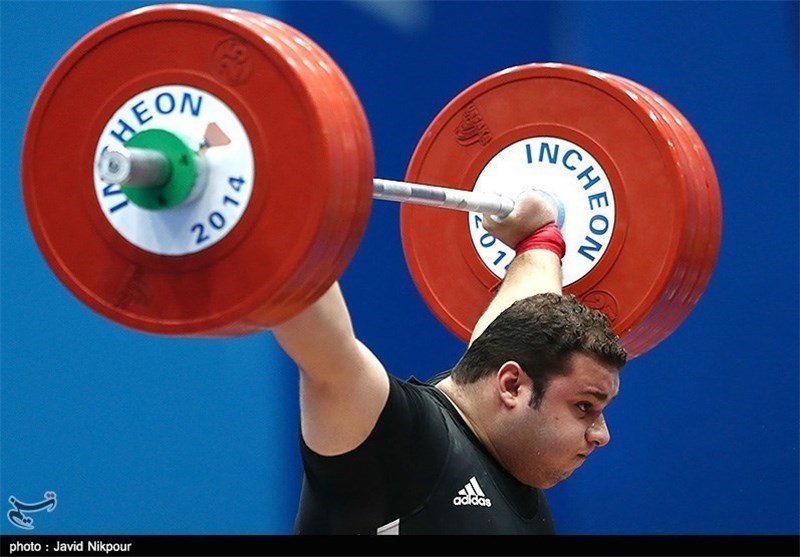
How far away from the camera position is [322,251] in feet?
4.29

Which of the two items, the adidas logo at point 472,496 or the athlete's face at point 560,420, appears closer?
the adidas logo at point 472,496

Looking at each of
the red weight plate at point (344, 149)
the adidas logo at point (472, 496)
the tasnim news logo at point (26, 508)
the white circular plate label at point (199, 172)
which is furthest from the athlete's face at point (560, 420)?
the tasnim news logo at point (26, 508)

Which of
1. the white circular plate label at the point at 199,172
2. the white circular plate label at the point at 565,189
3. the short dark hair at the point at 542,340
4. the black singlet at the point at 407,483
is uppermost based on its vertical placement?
the white circular plate label at the point at 565,189

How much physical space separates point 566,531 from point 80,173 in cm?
211

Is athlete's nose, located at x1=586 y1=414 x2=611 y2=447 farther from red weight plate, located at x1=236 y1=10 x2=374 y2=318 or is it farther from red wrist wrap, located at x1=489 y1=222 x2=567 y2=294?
red weight plate, located at x1=236 y1=10 x2=374 y2=318

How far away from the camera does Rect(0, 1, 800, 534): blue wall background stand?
9.93 feet

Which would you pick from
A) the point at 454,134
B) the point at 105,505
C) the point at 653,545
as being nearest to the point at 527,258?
the point at 454,134

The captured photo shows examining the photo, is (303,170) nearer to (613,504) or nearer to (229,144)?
(229,144)

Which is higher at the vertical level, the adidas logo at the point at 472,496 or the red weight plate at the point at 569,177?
the red weight plate at the point at 569,177

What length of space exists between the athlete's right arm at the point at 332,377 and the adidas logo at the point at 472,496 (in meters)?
0.23

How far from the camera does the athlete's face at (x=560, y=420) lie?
1819 mm

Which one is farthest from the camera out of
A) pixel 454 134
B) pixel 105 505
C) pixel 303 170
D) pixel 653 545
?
pixel 105 505

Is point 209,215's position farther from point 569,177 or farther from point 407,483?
point 569,177

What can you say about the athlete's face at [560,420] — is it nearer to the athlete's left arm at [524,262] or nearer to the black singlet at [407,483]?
the black singlet at [407,483]
